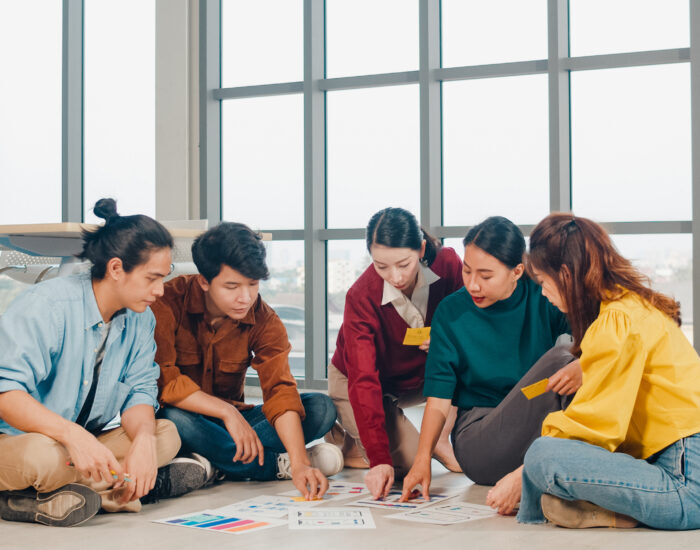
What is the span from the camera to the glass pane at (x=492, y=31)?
438 cm

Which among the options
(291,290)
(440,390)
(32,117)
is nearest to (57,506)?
(440,390)

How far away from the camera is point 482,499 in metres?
2.21

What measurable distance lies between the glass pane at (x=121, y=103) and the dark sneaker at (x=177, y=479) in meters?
3.29

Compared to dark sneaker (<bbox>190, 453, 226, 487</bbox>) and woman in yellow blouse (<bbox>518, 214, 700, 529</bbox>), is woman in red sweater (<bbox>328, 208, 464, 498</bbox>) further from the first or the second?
woman in yellow blouse (<bbox>518, 214, 700, 529</bbox>)

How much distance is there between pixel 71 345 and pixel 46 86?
4196mm

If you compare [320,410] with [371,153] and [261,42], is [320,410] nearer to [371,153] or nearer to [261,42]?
[371,153]

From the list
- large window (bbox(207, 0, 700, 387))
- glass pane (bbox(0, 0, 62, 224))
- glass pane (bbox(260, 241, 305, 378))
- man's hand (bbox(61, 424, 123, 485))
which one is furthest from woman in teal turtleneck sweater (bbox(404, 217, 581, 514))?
glass pane (bbox(0, 0, 62, 224))

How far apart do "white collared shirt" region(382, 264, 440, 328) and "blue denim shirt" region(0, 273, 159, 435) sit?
73 cm

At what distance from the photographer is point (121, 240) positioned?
2.05 meters

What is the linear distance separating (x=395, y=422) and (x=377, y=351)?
237mm

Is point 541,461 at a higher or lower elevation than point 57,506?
higher

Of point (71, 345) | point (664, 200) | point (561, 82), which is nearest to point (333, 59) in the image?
point (561, 82)

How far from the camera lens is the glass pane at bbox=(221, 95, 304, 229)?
5008mm

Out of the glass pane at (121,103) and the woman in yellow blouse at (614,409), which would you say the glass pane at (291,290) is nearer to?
the glass pane at (121,103)
